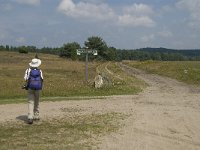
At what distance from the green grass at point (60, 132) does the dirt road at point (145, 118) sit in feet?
1.38

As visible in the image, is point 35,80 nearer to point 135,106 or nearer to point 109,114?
point 109,114

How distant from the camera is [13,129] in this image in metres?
12.4

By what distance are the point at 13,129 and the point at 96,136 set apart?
243 centimetres

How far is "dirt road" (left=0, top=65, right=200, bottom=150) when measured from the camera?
10.6m

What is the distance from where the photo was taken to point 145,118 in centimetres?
1473

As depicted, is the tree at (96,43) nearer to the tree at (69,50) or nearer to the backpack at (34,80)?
the tree at (69,50)

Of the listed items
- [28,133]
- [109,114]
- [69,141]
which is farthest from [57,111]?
[69,141]

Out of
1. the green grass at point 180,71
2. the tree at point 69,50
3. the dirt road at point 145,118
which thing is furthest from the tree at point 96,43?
the dirt road at point 145,118

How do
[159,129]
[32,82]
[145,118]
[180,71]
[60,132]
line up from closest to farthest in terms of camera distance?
1. [60,132]
2. [159,129]
3. [32,82]
4. [145,118]
5. [180,71]

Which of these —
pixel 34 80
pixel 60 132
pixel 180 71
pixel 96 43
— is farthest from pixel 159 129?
pixel 96 43

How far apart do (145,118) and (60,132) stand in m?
3.74

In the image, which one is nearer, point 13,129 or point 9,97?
point 13,129

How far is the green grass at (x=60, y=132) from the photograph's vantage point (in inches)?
403

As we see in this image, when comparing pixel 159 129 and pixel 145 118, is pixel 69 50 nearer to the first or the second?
pixel 145 118
